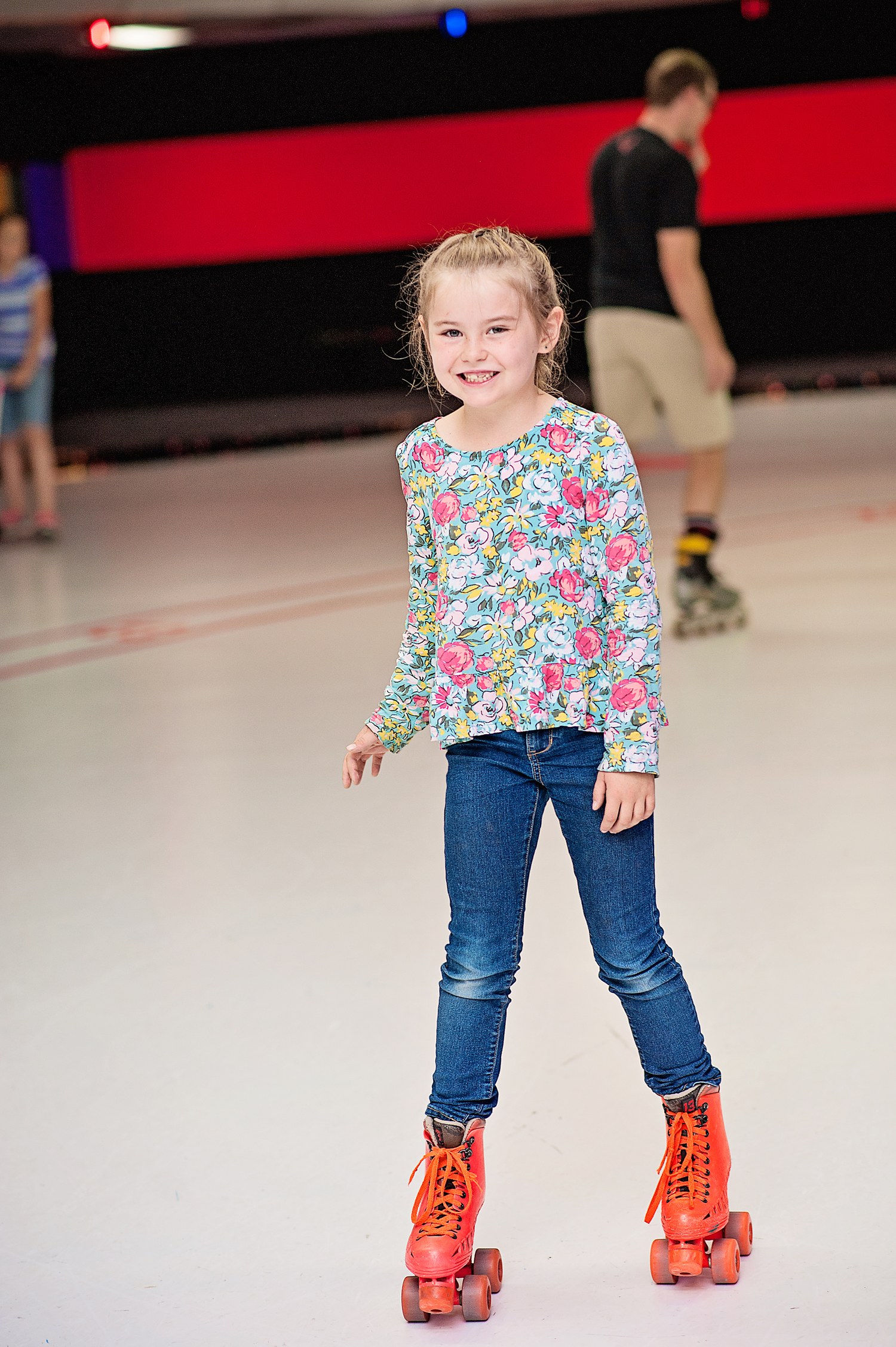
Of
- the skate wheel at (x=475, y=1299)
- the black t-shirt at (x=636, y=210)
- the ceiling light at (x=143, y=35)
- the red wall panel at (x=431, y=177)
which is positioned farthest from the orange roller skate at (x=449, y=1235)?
the red wall panel at (x=431, y=177)

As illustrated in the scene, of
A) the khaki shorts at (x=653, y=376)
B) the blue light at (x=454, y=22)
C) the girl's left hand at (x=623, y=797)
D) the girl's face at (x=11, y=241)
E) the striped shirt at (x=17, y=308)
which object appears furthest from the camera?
the blue light at (x=454, y=22)

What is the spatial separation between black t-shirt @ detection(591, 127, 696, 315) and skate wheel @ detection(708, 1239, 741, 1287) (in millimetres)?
2847

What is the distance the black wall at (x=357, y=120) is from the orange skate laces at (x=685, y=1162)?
1031 cm

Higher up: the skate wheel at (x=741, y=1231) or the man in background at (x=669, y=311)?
the man in background at (x=669, y=311)

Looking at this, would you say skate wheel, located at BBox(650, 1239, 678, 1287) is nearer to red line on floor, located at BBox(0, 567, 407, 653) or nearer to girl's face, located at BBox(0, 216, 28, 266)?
red line on floor, located at BBox(0, 567, 407, 653)

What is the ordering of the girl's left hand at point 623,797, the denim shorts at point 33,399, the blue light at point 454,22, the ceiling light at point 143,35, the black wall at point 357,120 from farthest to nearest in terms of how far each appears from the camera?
the black wall at point 357,120, the blue light at point 454,22, the ceiling light at point 143,35, the denim shorts at point 33,399, the girl's left hand at point 623,797

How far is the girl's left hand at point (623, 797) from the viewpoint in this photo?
1326 mm

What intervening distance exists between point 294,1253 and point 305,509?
590 centimetres

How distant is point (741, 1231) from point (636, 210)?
114 inches

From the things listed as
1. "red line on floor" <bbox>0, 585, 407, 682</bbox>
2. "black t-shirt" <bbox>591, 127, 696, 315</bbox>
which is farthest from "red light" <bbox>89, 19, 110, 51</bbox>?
"black t-shirt" <bbox>591, 127, 696, 315</bbox>

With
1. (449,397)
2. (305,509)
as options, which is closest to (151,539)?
(305,509)

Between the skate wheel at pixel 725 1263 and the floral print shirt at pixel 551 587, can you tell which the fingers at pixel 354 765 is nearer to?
the floral print shirt at pixel 551 587

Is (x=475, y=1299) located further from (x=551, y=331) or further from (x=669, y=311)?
(x=669, y=311)

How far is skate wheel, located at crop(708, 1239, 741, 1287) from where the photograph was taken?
4.50ft
